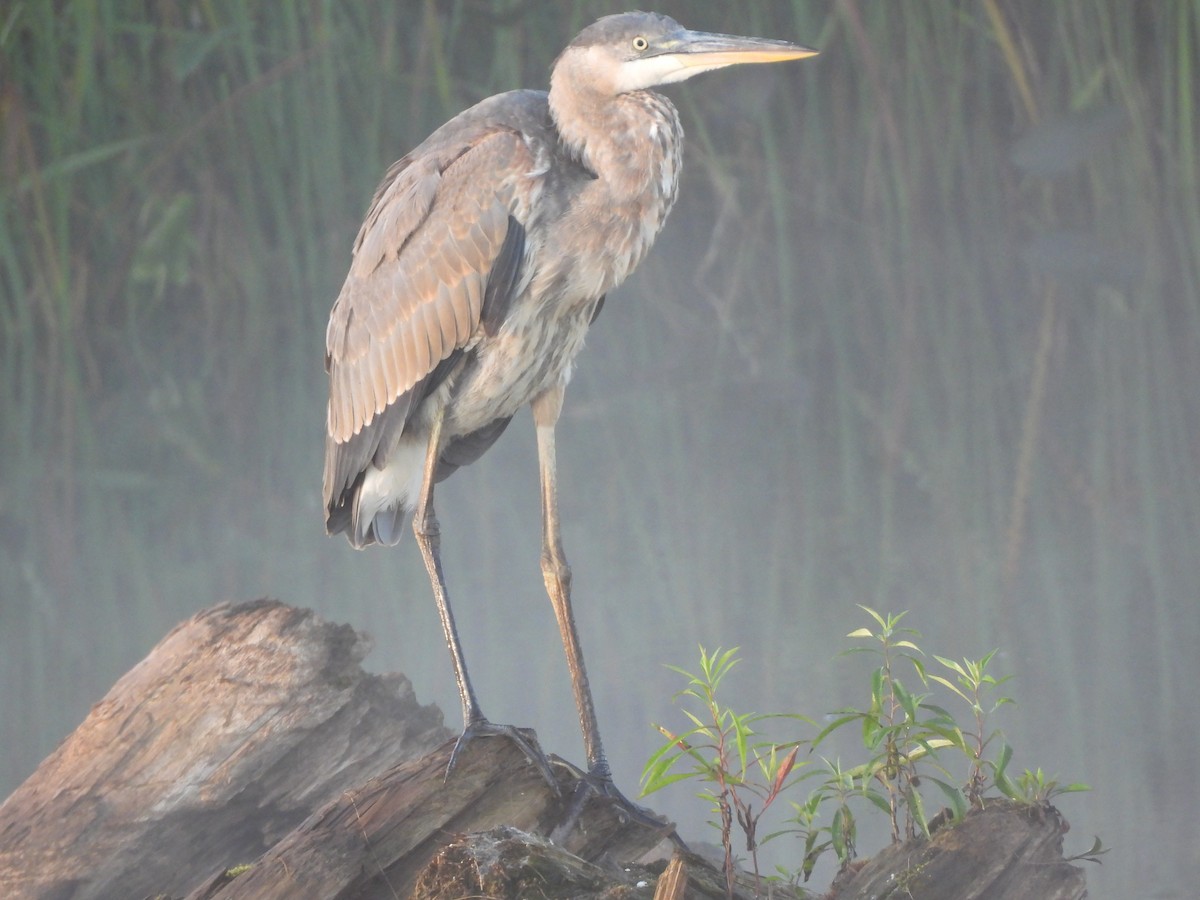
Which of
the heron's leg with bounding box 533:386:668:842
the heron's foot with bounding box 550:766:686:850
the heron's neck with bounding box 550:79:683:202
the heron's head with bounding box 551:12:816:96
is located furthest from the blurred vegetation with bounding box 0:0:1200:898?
the heron's head with bounding box 551:12:816:96

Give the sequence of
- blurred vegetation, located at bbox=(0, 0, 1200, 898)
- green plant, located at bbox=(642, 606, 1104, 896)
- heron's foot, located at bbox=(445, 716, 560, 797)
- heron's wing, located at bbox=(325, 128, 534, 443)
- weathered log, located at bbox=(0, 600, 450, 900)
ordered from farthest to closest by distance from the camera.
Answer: blurred vegetation, located at bbox=(0, 0, 1200, 898)
heron's wing, located at bbox=(325, 128, 534, 443)
weathered log, located at bbox=(0, 600, 450, 900)
heron's foot, located at bbox=(445, 716, 560, 797)
green plant, located at bbox=(642, 606, 1104, 896)

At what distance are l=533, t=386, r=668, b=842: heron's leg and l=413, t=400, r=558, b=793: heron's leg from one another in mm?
135

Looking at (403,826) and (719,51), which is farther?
(719,51)

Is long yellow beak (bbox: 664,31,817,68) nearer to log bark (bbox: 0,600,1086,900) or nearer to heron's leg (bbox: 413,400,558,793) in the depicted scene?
heron's leg (bbox: 413,400,558,793)

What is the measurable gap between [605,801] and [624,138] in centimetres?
112

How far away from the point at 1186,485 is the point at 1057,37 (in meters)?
3.19

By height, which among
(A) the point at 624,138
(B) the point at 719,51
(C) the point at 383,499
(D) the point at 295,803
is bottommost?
(D) the point at 295,803

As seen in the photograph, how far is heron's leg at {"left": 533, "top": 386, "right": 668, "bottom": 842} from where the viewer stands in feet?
8.11

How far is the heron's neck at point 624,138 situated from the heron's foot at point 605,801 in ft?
3.26

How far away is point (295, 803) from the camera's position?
2512 mm

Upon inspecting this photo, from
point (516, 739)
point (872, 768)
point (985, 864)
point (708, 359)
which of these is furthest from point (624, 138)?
point (708, 359)

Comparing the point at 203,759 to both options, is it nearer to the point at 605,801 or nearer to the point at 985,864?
the point at 605,801

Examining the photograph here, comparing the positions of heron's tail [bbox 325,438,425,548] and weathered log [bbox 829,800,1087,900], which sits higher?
heron's tail [bbox 325,438,425,548]

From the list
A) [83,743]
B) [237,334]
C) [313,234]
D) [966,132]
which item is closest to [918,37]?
[966,132]
